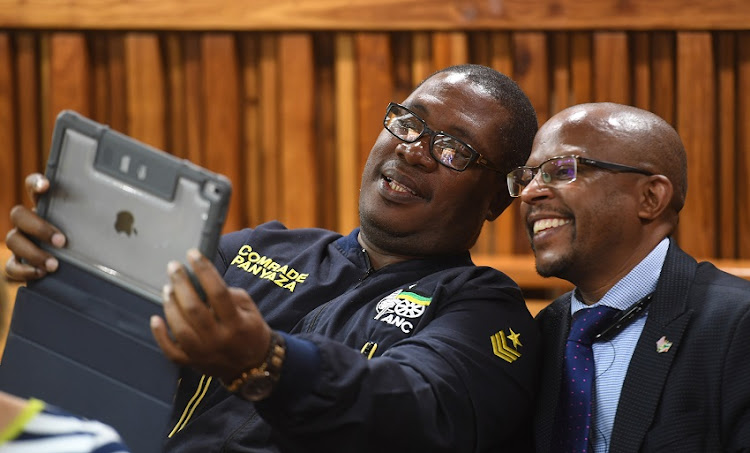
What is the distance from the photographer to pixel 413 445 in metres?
1.29

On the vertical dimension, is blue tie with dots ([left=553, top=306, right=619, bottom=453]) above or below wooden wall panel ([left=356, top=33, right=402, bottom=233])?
below

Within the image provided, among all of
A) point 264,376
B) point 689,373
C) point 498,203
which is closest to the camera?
point 264,376

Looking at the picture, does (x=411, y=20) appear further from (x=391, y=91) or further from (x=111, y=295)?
(x=111, y=295)

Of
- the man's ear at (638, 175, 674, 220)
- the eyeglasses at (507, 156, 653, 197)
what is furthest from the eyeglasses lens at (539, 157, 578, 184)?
the man's ear at (638, 175, 674, 220)

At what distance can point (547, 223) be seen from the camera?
5.41ft

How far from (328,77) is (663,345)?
1.41 meters

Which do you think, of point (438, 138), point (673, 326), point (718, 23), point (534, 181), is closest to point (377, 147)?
point (438, 138)

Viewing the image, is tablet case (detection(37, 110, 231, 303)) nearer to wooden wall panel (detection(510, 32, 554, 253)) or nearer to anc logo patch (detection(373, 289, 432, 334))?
anc logo patch (detection(373, 289, 432, 334))

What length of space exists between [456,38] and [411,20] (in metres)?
0.13

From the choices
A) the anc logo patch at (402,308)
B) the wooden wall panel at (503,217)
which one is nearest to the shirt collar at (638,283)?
the anc logo patch at (402,308)

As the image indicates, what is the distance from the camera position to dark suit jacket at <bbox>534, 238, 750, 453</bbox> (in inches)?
54.3

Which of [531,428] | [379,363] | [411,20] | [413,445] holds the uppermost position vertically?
[411,20]

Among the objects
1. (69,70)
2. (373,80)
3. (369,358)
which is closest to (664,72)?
(373,80)

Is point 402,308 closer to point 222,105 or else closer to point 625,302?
point 625,302
